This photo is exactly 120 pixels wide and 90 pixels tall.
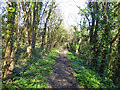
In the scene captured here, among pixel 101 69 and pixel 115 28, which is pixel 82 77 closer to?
pixel 101 69

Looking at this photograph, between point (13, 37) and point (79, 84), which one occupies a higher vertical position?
point (13, 37)

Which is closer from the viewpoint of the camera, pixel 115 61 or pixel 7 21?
pixel 7 21

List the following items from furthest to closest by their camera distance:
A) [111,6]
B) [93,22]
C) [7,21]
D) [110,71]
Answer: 1. [93,22]
2. [111,6]
3. [110,71]
4. [7,21]

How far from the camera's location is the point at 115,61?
7.00 m

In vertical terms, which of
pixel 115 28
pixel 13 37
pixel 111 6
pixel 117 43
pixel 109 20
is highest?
pixel 111 6

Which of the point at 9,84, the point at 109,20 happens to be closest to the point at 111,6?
the point at 109,20

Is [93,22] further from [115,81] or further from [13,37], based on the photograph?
[13,37]

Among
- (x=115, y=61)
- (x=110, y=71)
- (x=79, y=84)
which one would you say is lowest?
(x=79, y=84)

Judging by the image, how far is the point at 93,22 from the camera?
1124 cm

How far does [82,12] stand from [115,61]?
7.53 m

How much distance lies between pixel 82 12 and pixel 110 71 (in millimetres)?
Result: 7982

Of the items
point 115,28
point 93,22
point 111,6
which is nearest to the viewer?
point 115,28

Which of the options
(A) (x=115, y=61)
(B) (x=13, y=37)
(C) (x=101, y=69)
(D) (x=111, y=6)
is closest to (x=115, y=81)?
(A) (x=115, y=61)

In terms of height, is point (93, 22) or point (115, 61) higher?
point (93, 22)
